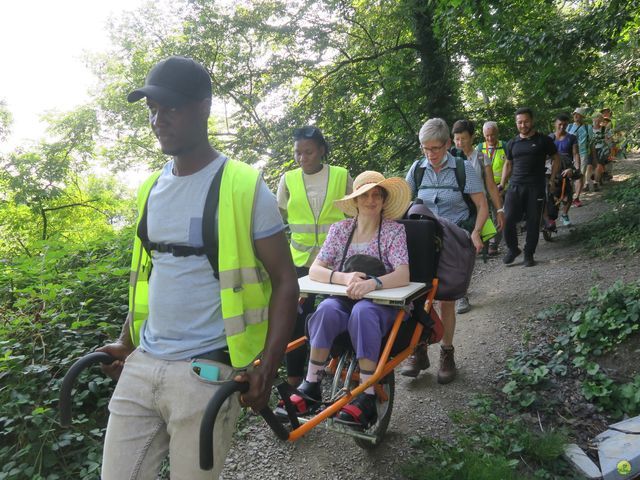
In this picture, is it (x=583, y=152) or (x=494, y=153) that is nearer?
(x=494, y=153)

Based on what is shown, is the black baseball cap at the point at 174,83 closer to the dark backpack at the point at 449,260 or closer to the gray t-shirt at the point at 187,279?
the gray t-shirt at the point at 187,279

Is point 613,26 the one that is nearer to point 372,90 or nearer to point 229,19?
point 372,90

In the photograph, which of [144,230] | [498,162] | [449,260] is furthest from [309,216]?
[498,162]

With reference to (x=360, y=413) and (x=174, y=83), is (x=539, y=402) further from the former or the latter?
(x=174, y=83)

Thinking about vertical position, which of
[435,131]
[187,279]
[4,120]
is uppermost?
[4,120]

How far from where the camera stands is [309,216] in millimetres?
4176

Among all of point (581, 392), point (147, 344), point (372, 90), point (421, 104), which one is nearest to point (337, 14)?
point (372, 90)

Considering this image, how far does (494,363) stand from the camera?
4625mm

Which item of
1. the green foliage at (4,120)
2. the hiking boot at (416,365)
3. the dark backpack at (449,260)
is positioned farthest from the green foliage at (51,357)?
the green foliage at (4,120)

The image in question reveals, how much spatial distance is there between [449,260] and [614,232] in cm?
496

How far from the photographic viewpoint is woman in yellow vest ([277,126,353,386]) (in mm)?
4145

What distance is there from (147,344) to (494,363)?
3.70 meters

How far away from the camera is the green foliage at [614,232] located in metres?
6.86

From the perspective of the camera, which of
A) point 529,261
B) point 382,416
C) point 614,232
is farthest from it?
point 614,232
